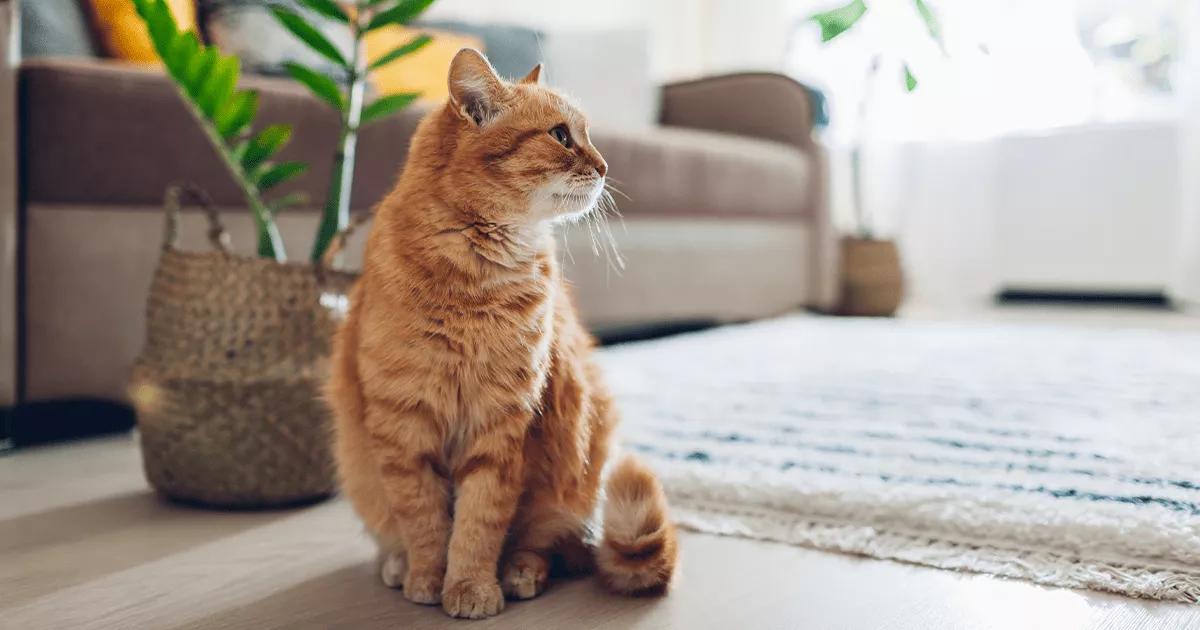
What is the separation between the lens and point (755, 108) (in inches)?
124

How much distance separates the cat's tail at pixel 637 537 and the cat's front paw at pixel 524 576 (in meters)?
0.06

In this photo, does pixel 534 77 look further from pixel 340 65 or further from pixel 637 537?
pixel 637 537

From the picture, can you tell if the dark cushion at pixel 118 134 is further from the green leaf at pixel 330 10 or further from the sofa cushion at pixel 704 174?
the sofa cushion at pixel 704 174

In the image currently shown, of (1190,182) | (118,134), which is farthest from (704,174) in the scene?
(1190,182)

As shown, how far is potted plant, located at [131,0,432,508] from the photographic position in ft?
3.61

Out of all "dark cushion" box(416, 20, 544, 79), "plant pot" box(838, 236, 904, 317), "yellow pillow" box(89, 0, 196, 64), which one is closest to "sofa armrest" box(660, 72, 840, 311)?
"plant pot" box(838, 236, 904, 317)

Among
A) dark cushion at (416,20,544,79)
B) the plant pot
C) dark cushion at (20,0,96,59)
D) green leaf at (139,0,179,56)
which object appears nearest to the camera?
green leaf at (139,0,179,56)

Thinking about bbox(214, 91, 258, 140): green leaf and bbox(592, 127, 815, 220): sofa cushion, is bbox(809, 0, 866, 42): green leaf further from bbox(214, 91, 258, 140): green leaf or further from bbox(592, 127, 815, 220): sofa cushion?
bbox(592, 127, 815, 220): sofa cushion

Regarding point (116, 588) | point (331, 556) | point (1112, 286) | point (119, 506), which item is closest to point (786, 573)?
point (331, 556)

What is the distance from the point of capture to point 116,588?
860mm

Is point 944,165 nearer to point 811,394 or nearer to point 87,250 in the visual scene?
point 811,394

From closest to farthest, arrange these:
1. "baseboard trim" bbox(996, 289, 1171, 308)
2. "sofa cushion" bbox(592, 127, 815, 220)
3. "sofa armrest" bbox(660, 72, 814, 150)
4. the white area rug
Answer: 1. the white area rug
2. "sofa cushion" bbox(592, 127, 815, 220)
3. "sofa armrest" bbox(660, 72, 814, 150)
4. "baseboard trim" bbox(996, 289, 1171, 308)

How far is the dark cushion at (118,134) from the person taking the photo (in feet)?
4.60

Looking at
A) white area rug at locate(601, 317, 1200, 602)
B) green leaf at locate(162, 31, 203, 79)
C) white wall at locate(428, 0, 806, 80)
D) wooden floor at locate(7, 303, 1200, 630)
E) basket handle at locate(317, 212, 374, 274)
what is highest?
white wall at locate(428, 0, 806, 80)
